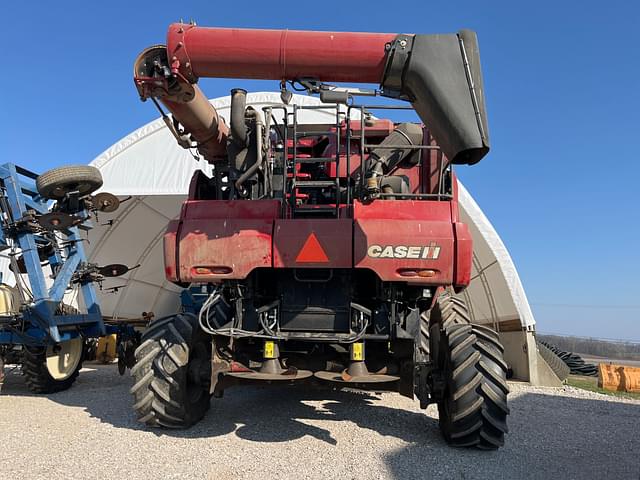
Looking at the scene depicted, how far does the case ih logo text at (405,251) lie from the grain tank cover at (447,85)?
972 millimetres

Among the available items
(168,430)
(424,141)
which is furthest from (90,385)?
(424,141)

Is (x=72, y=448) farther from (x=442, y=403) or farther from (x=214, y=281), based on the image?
(x=442, y=403)

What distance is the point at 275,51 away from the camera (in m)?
3.85

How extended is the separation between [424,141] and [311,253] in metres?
2.08

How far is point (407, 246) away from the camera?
4375mm

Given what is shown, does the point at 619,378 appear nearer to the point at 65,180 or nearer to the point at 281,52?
the point at 281,52

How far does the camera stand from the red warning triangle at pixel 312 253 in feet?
14.8

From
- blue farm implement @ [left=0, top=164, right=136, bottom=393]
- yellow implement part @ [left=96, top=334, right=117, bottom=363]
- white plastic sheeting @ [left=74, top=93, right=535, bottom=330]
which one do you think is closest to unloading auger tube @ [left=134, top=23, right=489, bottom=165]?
blue farm implement @ [left=0, top=164, right=136, bottom=393]

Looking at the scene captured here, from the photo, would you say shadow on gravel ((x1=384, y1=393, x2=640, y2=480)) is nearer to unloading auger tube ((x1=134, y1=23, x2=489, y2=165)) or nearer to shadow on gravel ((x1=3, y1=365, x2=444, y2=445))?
shadow on gravel ((x1=3, y1=365, x2=444, y2=445))

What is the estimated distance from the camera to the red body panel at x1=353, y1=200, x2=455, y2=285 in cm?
435

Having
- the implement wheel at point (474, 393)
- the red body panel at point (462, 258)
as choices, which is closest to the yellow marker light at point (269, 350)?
the implement wheel at point (474, 393)

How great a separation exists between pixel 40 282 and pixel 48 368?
1.33m

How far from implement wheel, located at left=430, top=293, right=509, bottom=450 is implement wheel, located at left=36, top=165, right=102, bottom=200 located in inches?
230

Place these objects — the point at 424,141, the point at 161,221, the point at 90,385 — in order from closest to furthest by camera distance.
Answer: the point at 424,141 < the point at 90,385 < the point at 161,221
